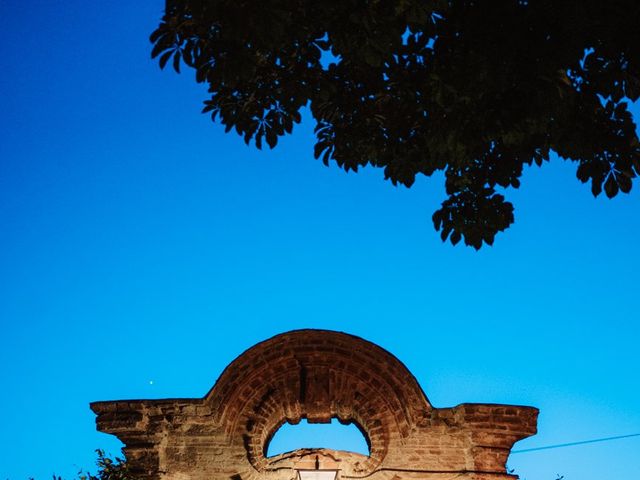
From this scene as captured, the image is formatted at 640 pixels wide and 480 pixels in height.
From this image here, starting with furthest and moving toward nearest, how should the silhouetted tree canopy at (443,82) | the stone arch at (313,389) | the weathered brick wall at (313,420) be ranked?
1. the stone arch at (313,389)
2. the weathered brick wall at (313,420)
3. the silhouetted tree canopy at (443,82)

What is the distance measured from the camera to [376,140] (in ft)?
19.1

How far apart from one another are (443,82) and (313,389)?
4924mm

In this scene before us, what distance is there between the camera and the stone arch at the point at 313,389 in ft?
26.3

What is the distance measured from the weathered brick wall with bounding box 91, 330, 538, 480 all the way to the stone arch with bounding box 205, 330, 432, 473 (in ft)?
0.04

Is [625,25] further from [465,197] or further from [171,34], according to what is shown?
[171,34]

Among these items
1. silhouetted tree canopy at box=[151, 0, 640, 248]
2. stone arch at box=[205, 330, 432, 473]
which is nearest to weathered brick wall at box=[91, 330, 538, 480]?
stone arch at box=[205, 330, 432, 473]

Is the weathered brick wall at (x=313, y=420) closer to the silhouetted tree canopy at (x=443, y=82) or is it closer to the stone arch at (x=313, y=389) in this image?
the stone arch at (x=313, y=389)

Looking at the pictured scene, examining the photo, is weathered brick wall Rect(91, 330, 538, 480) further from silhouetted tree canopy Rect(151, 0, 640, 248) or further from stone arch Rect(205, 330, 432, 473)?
silhouetted tree canopy Rect(151, 0, 640, 248)

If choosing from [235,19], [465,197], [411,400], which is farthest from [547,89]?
[411,400]

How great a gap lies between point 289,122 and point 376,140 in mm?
837

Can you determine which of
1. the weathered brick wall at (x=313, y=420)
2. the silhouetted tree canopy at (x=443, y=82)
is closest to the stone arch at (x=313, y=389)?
the weathered brick wall at (x=313, y=420)

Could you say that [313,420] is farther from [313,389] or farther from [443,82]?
[443,82]

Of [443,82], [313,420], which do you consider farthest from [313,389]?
[443,82]

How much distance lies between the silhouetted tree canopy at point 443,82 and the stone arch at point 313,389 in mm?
2934
